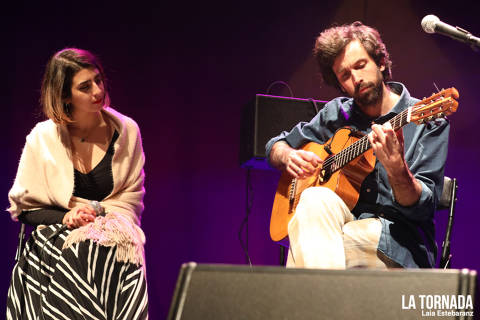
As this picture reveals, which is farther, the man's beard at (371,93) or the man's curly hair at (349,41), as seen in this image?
the man's curly hair at (349,41)

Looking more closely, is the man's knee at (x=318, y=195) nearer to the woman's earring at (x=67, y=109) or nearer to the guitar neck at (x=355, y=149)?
the guitar neck at (x=355, y=149)

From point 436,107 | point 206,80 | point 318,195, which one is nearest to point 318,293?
point 318,195

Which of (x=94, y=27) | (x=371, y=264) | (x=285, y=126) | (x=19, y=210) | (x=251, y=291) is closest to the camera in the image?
(x=251, y=291)

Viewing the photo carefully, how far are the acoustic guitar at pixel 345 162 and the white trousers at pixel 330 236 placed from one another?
15 cm

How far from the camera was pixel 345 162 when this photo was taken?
2.26 meters

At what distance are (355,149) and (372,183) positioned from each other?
17 centimetres

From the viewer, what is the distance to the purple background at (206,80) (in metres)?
3.82

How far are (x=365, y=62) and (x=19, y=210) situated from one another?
173cm

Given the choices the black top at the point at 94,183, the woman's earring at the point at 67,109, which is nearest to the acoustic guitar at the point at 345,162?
the black top at the point at 94,183

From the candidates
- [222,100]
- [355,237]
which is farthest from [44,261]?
[222,100]

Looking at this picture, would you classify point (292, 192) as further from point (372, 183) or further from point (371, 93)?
point (371, 93)

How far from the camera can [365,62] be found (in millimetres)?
2508

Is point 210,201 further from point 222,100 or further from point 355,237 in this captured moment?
point 355,237

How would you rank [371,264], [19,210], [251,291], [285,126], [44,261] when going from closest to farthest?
[251,291] → [371,264] → [44,261] → [19,210] → [285,126]
